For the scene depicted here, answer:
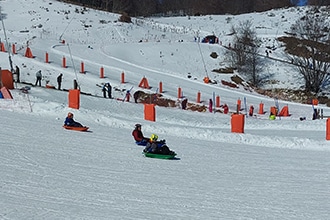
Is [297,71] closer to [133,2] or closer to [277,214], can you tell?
[277,214]

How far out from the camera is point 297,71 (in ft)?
140

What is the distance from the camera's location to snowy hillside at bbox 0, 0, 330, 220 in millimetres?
7609

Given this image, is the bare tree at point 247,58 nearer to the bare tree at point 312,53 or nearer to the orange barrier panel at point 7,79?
the bare tree at point 312,53

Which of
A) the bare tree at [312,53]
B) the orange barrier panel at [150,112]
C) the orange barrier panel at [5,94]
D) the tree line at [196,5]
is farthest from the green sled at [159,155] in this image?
the tree line at [196,5]

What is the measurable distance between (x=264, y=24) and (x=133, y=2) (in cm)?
4808

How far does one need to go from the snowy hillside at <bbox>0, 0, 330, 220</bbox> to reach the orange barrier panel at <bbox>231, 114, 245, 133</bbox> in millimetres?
690

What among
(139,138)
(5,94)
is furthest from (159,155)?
(5,94)

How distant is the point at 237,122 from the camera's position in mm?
19625

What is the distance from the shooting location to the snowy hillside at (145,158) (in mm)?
7609

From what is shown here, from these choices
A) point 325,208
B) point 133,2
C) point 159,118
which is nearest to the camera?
point 325,208

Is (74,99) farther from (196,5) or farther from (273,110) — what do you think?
(196,5)

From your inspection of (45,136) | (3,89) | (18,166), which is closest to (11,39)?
(3,89)

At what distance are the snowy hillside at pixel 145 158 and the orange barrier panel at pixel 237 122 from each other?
27.2 inches

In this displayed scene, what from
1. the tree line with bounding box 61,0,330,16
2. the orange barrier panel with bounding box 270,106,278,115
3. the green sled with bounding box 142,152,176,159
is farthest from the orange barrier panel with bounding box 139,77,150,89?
the tree line with bounding box 61,0,330,16
